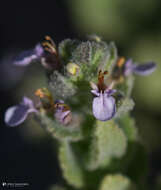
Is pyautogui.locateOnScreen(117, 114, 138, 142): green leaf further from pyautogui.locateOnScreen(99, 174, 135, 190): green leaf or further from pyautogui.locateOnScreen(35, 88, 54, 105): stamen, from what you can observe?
pyautogui.locateOnScreen(35, 88, 54, 105): stamen

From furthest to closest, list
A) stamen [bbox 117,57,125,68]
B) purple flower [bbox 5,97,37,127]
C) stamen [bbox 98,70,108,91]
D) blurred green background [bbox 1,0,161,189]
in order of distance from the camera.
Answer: blurred green background [bbox 1,0,161,189], stamen [bbox 117,57,125,68], purple flower [bbox 5,97,37,127], stamen [bbox 98,70,108,91]

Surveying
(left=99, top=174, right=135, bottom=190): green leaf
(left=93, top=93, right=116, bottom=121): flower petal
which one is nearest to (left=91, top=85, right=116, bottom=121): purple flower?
(left=93, top=93, right=116, bottom=121): flower petal

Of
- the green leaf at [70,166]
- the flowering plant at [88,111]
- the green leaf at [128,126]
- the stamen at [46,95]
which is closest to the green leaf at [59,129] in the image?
the flowering plant at [88,111]

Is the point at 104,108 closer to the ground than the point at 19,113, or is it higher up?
closer to the ground

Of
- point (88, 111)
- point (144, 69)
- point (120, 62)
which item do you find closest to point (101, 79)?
point (88, 111)

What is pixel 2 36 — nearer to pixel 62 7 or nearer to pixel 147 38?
pixel 62 7

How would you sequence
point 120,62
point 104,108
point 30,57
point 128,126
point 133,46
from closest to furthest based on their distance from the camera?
point 104,108 < point 30,57 < point 120,62 < point 128,126 < point 133,46

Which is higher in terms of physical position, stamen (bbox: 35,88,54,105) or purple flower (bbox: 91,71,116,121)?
stamen (bbox: 35,88,54,105)

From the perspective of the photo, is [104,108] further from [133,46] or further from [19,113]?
[133,46]
